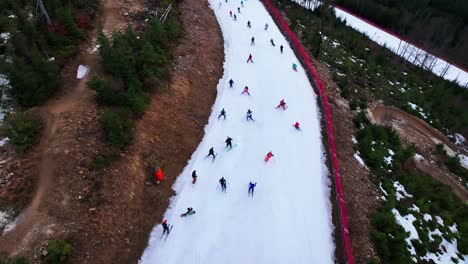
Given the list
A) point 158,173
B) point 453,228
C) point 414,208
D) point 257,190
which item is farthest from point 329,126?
point 158,173

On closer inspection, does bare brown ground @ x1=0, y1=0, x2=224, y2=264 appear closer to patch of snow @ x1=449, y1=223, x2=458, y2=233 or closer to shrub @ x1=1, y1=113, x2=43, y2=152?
shrub @ x1=1, y1=113, x2=43, y2=152

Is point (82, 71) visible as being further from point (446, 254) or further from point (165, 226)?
point (446, 254)

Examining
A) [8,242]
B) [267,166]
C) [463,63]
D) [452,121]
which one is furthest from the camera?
[463,63]

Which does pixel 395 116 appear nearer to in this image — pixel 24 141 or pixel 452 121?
pixel 452 121

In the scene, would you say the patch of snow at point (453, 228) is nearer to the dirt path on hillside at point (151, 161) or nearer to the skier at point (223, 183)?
the skier at point (223, 183)

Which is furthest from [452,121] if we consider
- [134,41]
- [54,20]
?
[54,20]

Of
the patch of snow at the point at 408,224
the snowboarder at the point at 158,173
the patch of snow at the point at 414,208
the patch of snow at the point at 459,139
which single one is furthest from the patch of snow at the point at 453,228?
the snowboarder at the point at 158,173
